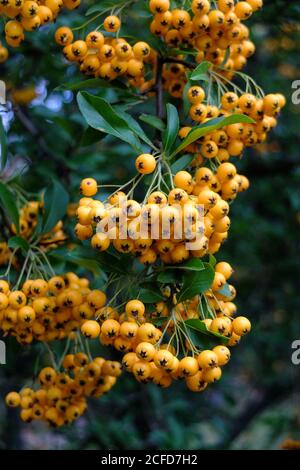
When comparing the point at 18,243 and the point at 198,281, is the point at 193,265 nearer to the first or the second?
the point at 198,281

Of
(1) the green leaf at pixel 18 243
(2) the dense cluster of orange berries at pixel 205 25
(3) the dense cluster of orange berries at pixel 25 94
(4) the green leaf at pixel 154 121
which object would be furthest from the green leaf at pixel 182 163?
(3) the dense cluster of orange berries at pixel 25 94

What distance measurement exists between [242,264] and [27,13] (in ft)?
10.2

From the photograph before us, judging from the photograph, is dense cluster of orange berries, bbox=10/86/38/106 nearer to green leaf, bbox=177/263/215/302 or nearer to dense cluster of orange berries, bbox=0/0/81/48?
dense cluster of orange berries, bbox=0/0/81/48

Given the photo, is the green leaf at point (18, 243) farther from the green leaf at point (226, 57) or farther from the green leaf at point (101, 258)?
the green leaf at point (226, 57)

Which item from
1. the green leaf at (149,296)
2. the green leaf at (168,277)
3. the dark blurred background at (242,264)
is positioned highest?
the green leaf at (168,277)

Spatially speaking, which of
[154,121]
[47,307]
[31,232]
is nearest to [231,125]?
[154,121]

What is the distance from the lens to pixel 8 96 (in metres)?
3.25

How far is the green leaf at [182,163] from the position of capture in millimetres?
1911

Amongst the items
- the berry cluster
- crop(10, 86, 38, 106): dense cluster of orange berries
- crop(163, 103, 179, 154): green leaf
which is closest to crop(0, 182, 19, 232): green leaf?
the berry cluster

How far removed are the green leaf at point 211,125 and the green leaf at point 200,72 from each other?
17 cm

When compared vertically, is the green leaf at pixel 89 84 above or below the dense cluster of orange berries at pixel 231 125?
above

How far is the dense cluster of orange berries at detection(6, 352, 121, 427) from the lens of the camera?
2.19 metres
